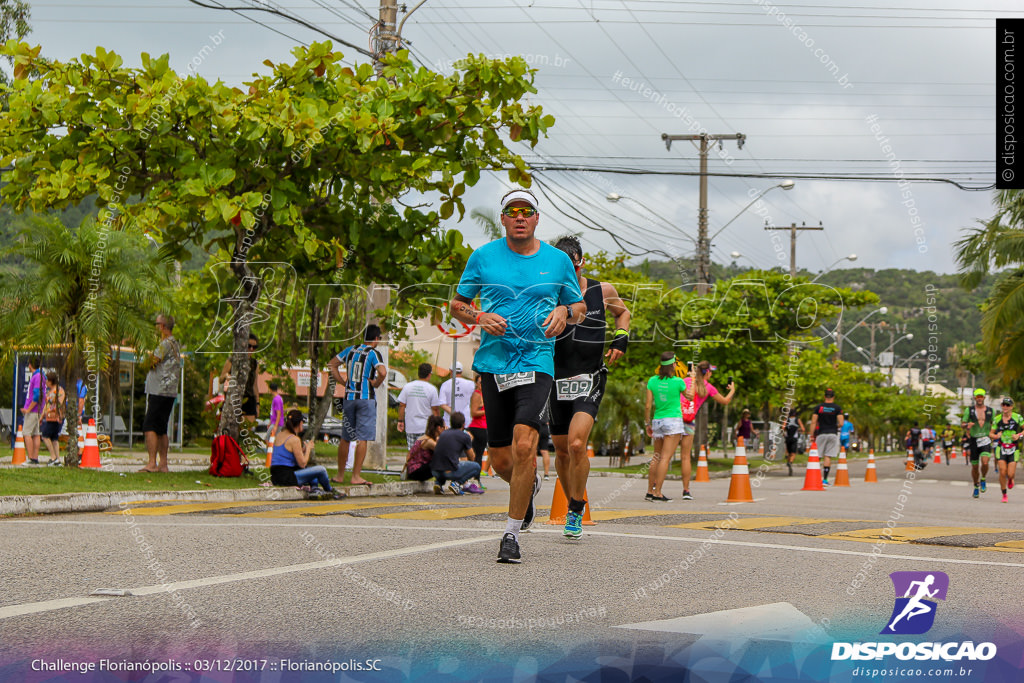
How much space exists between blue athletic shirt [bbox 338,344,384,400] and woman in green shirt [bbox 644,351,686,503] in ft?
11.2

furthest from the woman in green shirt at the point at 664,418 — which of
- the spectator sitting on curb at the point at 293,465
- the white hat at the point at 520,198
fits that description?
the white hat at the point at 520,198

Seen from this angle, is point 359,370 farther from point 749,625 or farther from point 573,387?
point 749,625

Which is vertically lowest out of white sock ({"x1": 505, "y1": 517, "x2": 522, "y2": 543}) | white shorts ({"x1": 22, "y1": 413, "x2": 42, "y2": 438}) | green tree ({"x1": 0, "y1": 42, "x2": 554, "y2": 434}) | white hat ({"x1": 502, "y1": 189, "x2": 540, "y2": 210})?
white sock ({"x1": 505, "y1": 517, "x2": 522, "y2": 543})

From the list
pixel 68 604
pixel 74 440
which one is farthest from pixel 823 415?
pixel 68 604

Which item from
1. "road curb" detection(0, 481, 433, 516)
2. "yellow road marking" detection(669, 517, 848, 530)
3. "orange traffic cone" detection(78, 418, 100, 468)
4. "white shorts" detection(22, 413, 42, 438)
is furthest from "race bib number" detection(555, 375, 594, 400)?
"white shorts" detection(22, 413, 42, 438)

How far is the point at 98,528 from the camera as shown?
8430 mm

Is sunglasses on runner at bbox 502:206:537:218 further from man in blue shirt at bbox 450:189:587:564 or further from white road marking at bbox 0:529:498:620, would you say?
white road marking at bbox 0:529:498:620

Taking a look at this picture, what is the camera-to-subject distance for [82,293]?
43.4ft

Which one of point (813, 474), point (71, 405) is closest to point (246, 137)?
point (71, 405)

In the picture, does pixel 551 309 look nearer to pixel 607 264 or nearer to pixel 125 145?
pixel 125 145

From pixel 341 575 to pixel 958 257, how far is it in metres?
27.4

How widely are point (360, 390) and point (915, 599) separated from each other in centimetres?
917

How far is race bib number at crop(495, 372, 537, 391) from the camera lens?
266 inches

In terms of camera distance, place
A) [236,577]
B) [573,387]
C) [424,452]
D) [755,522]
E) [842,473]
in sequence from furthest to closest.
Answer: [842,473] → [424,452] → [755,522] → [573,387] → [236,577]
